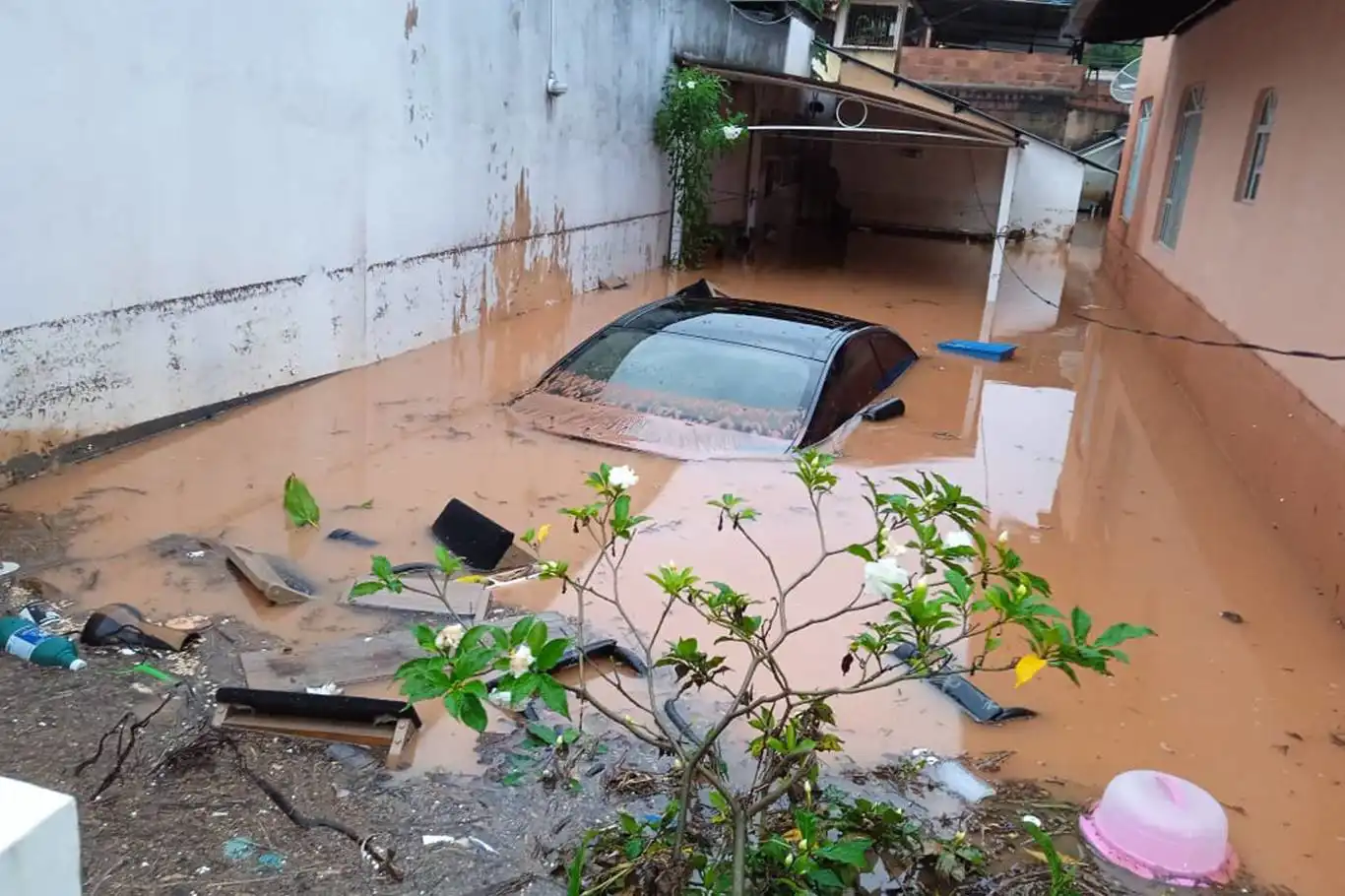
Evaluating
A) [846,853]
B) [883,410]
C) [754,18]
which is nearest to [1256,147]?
[883,410]

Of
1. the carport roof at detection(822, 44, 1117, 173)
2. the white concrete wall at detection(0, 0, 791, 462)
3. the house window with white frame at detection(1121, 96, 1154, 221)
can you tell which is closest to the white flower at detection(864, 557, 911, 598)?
the white concrete wall at detection(0, 0, 791, 462)

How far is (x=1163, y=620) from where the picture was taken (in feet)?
16.3

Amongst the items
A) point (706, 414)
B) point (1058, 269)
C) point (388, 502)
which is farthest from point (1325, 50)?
point (1058, 269)

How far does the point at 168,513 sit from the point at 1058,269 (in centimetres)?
1686

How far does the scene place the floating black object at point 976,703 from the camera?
12.8 ft

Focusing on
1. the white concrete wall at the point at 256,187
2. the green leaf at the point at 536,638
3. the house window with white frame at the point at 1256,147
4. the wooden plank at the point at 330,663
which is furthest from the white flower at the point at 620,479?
the house window with white frame at the point at 1256,147

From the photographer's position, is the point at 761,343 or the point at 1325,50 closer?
the point at 761,343

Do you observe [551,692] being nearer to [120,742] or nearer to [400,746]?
[400,746]

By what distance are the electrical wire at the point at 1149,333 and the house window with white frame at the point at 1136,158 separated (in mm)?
1949

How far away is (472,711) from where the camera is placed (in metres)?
2.09

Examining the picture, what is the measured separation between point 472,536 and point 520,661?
9.37ft

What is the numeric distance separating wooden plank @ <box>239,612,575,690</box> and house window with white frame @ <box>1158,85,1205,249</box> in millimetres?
10431

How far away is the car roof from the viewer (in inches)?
257

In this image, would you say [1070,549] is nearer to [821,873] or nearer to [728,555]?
[728,555]
